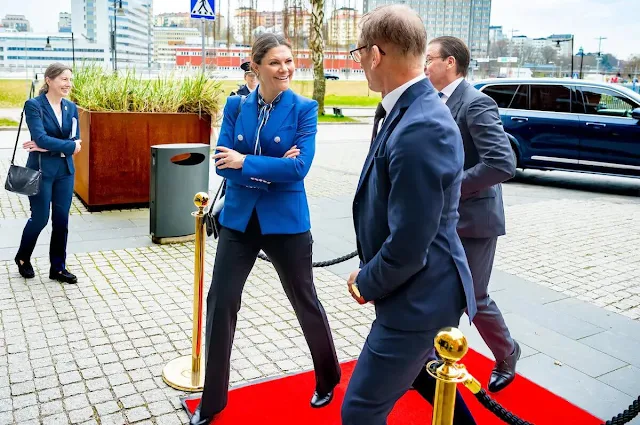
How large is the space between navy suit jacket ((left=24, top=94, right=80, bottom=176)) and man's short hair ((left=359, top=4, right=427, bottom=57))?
412cm

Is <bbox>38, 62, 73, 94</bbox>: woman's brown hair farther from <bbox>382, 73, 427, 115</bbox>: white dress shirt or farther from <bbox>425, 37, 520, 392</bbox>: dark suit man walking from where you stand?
<bbox>382, 73, 427, 115</bbox>: white dress shirt

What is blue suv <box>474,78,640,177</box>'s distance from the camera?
11.3 meters

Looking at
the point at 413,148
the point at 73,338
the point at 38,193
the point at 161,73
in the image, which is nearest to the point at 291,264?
the point at 413,148

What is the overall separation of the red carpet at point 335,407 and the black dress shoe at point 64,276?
2.57 m

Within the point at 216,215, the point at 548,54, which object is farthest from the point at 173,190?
the point at 548,54

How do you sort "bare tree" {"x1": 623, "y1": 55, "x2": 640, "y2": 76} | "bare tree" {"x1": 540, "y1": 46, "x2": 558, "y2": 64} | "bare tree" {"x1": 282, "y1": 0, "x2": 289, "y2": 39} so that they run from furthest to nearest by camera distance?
"bare tree" {"x1": 540, "y1": 46, "x2": 558, "y2": 64}, "bare tree" {"x1": 623, "y1": 55, "x2": 640, "y2": 76}, "bare tree" {"x1": 282, "y1": 0, "x2": 289, "y2": 39}

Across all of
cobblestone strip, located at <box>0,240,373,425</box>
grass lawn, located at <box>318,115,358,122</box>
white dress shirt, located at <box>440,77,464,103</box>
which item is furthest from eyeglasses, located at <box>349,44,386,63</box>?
grass lawn, located at <box>318,115,358,122</box>

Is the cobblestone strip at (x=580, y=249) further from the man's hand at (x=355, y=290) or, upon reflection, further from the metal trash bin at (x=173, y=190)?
the man's hand at (x=355, y=290)

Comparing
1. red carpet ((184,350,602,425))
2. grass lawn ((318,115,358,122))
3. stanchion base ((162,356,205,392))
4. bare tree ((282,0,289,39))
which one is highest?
bare tree ((282,0,289,39))

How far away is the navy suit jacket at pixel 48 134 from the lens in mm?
5559

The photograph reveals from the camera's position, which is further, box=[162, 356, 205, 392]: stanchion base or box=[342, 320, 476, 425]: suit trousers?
box=[162, 356, 205, 392]: stanchion base

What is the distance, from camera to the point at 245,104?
11.2 feet

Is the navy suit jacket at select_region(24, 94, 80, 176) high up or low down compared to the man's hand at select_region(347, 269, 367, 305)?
up

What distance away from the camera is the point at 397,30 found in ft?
7.21
